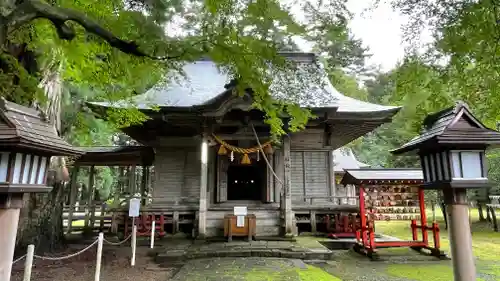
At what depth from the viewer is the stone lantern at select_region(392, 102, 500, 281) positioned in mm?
3412

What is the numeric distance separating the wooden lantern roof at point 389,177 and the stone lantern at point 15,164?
751 cm

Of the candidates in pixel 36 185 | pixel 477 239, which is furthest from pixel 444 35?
pixel 477 239

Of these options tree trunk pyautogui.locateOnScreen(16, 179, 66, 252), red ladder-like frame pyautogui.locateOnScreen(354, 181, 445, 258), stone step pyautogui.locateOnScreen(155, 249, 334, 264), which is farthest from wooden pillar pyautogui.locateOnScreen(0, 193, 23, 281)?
red ladder-like frame pyautogui.locateOnScreen(354, 181, 445, 258)

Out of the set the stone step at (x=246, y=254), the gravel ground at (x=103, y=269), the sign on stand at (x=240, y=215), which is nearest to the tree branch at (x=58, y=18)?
the gravel ground at (x=103, y=269)

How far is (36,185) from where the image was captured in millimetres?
3570

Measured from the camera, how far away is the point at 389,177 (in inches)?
338

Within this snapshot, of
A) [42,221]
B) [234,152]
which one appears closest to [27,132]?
[42,221]

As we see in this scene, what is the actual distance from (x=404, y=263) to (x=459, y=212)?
517 cm

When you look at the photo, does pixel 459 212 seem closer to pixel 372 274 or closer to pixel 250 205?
pixel 372 274

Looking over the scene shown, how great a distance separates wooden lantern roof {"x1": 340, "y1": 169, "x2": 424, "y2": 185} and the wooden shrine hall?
234 centimetres

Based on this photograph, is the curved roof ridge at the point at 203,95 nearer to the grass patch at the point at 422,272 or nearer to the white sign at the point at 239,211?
the white sign at the point at 239,211

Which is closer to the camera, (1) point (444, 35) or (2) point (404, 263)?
(1) point (444, 35)

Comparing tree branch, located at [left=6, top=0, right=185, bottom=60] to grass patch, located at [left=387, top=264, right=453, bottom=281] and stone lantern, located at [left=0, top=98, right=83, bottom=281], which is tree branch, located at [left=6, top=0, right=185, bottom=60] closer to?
stone lantern, located at [left=0, top=98, right=83, bottom=281]

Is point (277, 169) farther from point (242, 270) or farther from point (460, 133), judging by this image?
point (460, 133)
